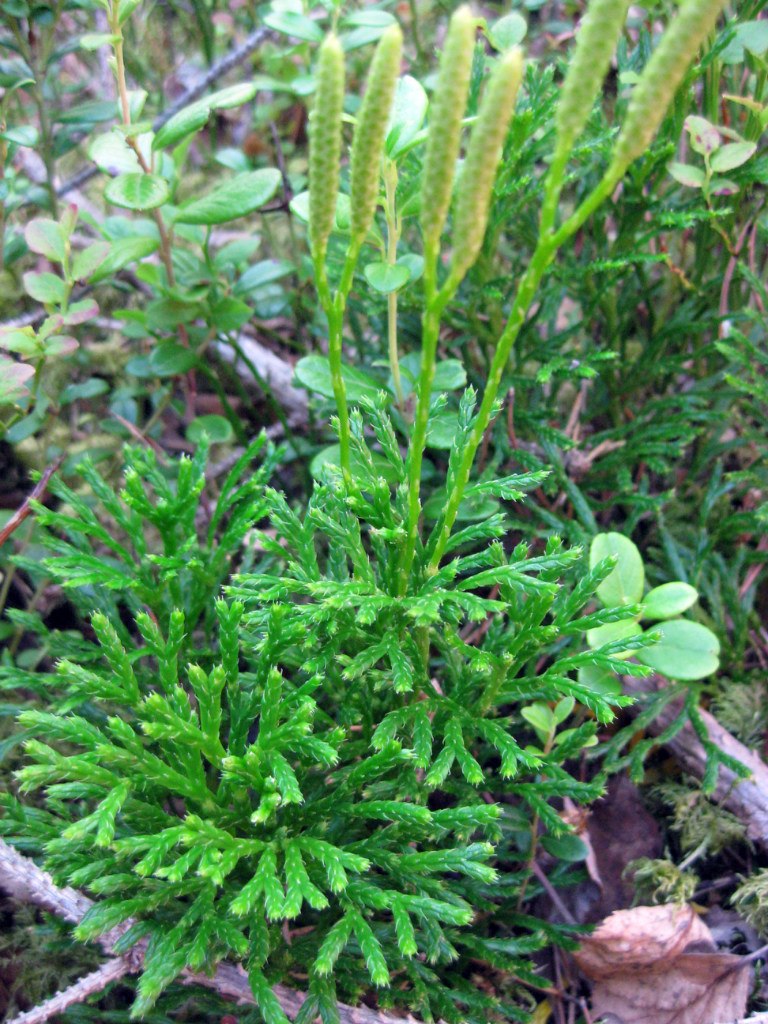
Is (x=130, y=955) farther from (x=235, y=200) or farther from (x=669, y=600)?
(x=235, y=200)

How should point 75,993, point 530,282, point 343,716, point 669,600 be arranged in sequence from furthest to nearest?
point 669,600, point 343,716, point 75,993, point 530,282

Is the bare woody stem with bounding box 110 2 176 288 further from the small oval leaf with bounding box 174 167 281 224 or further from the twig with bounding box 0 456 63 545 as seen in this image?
the twig with bounding box 0 456 63 545

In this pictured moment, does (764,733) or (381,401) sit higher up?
(381,401)

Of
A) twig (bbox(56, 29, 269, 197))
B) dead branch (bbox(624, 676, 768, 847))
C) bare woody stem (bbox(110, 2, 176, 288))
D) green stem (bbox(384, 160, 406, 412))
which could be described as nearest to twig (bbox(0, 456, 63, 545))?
bare woody stem (bbox(110, 2, 176, 288))

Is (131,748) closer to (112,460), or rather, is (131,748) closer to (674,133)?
(112,460)

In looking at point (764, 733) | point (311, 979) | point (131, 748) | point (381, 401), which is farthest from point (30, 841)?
point (764, 733)

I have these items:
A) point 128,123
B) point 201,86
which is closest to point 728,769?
point 128,123

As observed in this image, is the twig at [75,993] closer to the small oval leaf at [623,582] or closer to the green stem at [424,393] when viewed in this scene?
the green stem at [424,393]
